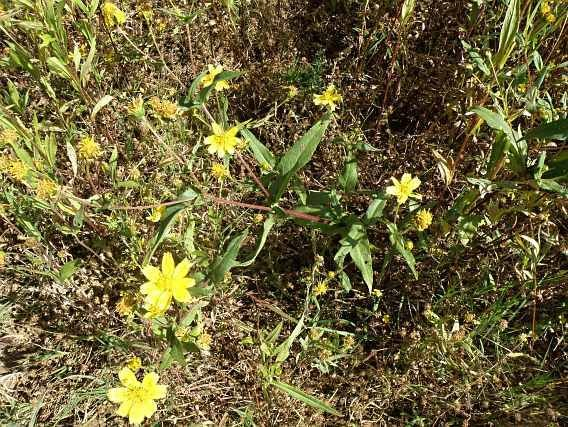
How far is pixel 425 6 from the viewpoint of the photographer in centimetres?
246

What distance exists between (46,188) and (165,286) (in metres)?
0.51

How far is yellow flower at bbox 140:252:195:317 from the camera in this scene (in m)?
1.44

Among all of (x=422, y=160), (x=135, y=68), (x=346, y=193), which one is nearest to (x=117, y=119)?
(x=135, y=68)

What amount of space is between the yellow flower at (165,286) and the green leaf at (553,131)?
1089 millimetres

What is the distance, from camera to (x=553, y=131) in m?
1.39

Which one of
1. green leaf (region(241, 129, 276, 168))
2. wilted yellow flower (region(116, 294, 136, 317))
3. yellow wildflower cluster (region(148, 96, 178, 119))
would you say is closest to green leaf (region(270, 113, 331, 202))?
green leaf (region(241, 129, 276, 168))

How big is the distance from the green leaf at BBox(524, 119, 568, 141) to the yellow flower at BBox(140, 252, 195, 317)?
1.09 meters

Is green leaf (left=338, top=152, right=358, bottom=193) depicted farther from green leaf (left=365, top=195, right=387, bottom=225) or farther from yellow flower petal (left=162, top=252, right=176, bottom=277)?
yellow flower petal (left=162, top=252, right=176, bottom=277)

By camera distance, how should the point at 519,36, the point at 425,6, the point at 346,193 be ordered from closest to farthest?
the point at 346,193 < the point at 519,36 < the point at 425,6

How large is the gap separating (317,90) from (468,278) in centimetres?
113

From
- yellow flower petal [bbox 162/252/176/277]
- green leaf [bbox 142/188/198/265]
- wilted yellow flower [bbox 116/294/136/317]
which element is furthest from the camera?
wilted yellow flower [bbox 116/294/136/317]

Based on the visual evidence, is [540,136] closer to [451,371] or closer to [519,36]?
[519,36]

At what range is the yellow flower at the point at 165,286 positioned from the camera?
1.44m

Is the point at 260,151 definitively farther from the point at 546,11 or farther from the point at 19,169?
the point at 546,11
